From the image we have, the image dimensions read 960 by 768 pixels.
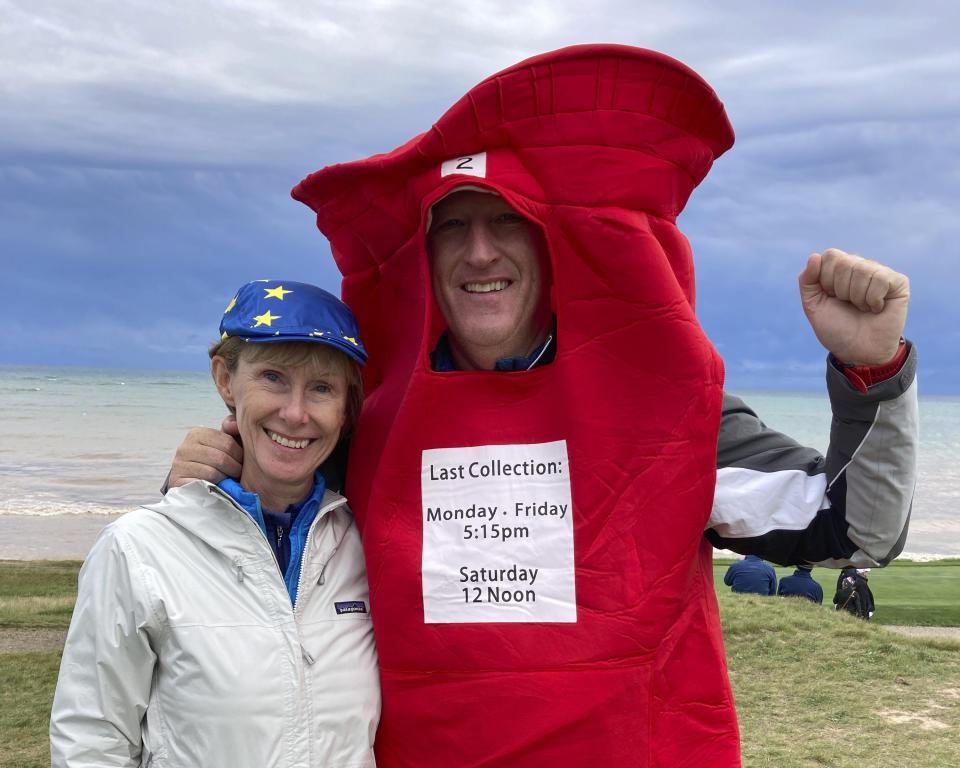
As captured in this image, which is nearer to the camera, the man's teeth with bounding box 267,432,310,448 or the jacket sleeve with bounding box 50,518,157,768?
the jacket sleeve with bounding box 50,518,157,768

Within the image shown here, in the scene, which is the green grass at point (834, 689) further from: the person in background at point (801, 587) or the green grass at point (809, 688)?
the person in background at point (801, 587)

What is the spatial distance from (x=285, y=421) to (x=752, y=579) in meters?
7.13

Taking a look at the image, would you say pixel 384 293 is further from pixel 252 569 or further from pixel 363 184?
pixel 252 569

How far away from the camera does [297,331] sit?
1915 millimetres

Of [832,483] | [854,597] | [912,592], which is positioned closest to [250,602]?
[832,483]

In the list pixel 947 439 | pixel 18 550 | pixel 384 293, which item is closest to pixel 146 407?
pixel 18 550

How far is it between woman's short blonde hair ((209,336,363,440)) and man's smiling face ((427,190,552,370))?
0.26 meters

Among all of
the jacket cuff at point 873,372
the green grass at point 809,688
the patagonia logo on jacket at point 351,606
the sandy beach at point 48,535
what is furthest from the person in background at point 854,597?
the sandy beach at point 48,535

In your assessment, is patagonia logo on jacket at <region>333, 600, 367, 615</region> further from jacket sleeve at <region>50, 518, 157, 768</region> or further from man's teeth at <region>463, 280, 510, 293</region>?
man's teeth at <region>463, 280, 510, 293</region>

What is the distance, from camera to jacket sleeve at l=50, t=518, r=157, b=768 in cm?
170

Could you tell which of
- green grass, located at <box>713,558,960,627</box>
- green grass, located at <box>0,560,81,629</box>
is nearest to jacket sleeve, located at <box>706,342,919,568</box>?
green grass, located at <box>0,560,81,629</box>

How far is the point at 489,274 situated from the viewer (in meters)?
2.07

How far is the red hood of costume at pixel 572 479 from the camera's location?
182 cm

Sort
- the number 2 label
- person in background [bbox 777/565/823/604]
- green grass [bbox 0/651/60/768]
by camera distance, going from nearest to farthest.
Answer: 1. the number 2 label
2. green grass [bbox 0/651/60/768]
3. person in background [bbox 777/565/823/604]
